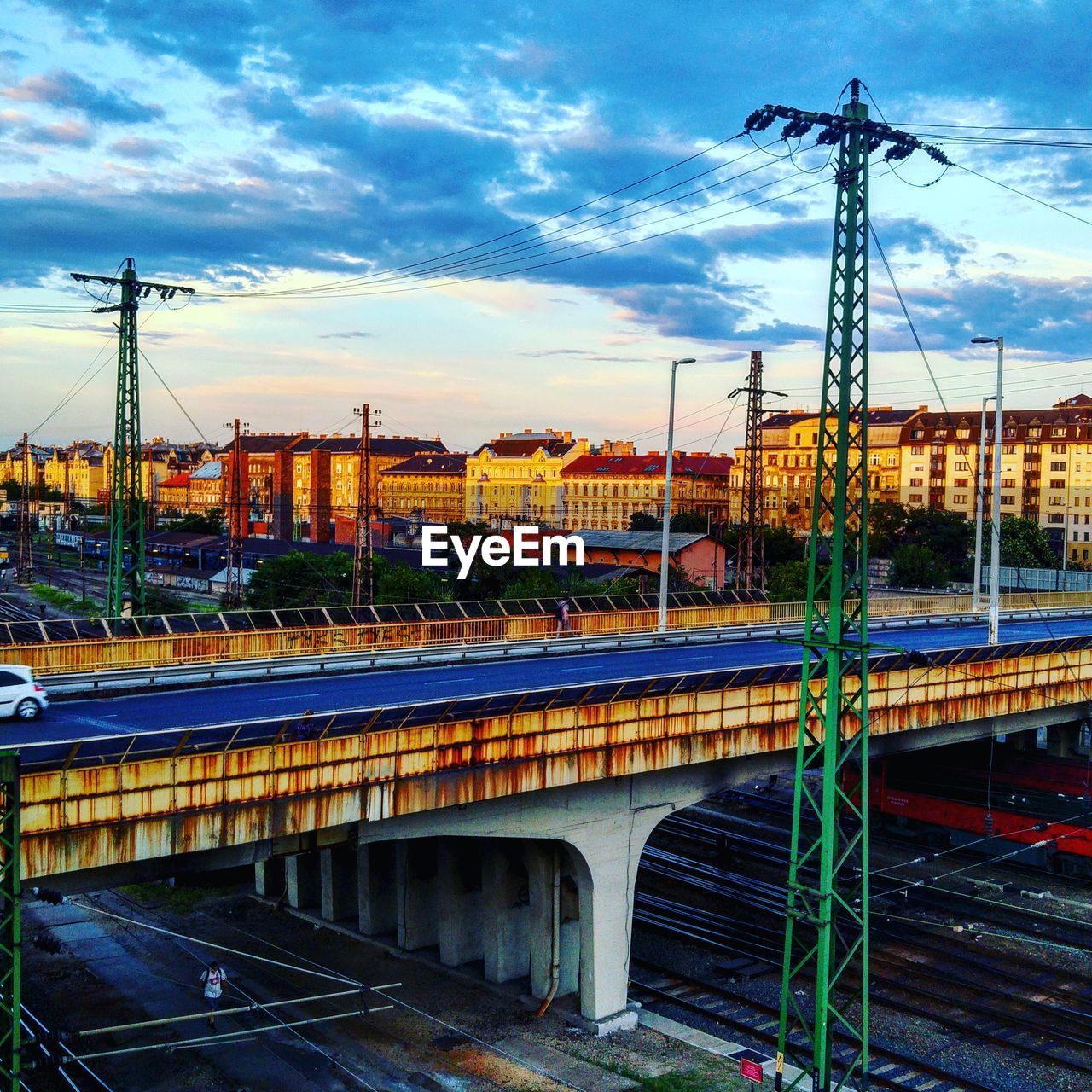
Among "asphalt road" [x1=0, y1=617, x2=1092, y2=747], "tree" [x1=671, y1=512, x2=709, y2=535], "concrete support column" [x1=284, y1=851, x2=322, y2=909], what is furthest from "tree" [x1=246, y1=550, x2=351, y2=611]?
"tree" [x1=671, y1=512, x2=709, y2=535]

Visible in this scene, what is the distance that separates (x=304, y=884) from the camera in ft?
123

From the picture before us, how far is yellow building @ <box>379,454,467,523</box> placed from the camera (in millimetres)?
180250

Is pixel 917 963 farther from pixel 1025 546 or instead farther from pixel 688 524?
pixel 688 524

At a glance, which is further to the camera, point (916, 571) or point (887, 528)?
point (887, 528)

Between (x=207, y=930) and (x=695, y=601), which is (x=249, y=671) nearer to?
(x=207, y=930)

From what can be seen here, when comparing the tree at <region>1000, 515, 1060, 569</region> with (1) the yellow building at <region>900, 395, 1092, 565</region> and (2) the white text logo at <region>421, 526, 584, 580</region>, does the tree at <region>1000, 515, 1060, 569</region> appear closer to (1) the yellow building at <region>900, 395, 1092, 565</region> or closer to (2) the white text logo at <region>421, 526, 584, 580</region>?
(1) the yellow building at <region>900, 395, 1092, 565</region>

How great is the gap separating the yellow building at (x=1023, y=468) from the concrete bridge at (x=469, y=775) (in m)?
103

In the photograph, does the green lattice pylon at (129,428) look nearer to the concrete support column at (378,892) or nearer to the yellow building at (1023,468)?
the concrete support column at (378,892)

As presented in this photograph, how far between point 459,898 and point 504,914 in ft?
6.03

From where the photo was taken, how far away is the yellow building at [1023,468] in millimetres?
135125

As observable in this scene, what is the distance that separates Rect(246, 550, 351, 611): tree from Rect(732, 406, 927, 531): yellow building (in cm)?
7445

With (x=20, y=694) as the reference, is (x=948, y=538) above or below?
above

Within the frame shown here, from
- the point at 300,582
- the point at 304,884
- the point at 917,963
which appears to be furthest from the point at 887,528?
the point at 304,884

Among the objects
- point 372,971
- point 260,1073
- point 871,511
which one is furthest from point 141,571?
point 871,511
